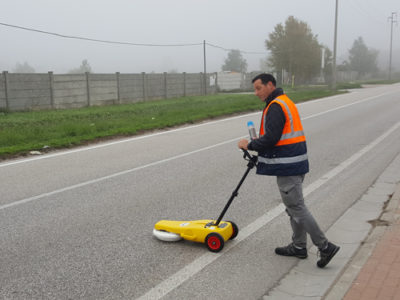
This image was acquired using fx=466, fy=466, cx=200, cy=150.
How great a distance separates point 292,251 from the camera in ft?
15.5

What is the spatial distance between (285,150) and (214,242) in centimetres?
122

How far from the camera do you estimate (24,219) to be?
5.80m

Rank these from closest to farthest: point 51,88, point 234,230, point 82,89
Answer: point 234,230, point 51,88, point 82,89

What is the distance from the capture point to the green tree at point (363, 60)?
122 meters

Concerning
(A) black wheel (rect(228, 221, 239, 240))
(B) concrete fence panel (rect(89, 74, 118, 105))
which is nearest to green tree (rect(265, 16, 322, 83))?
Answer: (B) concrete fence panel (rect(89, 74, 118, 105))

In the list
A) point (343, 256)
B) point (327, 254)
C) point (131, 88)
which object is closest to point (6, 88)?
point (131, 88)

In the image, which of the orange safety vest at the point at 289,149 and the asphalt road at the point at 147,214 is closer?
the asphalt road at the point at 147,214

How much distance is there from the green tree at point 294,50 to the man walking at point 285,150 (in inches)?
2725

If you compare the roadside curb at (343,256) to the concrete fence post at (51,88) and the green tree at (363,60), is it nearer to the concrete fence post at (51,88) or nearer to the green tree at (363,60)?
the concrete fence post at (51,88)

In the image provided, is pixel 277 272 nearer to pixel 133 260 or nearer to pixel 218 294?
pixel 218 294

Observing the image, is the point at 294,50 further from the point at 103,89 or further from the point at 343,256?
the point at 343,256

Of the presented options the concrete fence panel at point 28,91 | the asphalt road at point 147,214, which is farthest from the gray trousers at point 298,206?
the concrete fence panel at point 28,91

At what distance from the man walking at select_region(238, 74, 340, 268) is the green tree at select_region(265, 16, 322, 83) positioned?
69203mm

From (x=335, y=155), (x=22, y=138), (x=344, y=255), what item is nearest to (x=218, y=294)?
(x=344, y=255)
